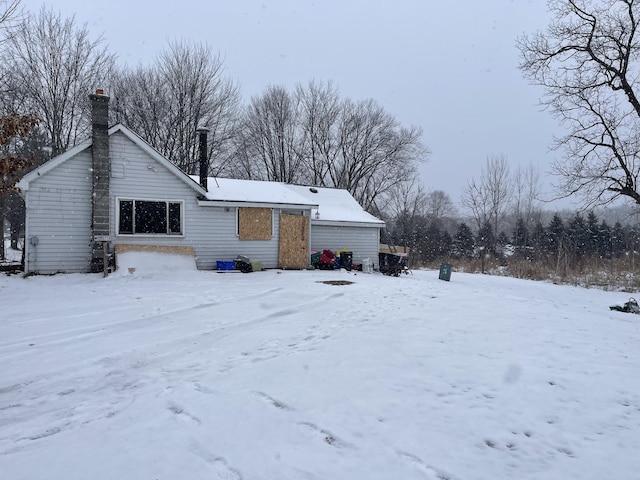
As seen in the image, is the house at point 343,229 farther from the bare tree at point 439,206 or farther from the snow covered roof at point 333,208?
the bare tree at point 439,206

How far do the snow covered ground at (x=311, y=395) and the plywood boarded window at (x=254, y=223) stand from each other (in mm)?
7508

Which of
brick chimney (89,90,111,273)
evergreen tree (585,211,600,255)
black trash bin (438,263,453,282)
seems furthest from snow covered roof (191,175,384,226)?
evergreen tree (585,211,600,255)

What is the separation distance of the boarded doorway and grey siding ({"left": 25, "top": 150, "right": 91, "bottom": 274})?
6.76 metres

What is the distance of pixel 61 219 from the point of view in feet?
40.5

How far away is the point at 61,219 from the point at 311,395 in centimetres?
1208

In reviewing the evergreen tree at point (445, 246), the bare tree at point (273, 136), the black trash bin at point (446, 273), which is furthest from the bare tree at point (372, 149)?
the black trash bin at point (446, 273)

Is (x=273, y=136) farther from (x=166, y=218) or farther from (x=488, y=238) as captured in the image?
(x=488, y=238)

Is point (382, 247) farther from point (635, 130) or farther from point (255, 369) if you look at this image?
point (255, 369)

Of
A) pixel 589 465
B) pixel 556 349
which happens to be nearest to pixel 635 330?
pixel 556 349

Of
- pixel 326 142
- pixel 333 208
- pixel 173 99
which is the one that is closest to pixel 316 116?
pixel 326 142

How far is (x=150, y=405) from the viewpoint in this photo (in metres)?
3.44

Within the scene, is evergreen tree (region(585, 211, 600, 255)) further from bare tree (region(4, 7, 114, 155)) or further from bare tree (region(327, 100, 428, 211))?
bare tree (region(4, 7, 114, 155))

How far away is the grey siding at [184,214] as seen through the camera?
13.1m

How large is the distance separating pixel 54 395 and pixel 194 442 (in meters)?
1.83
